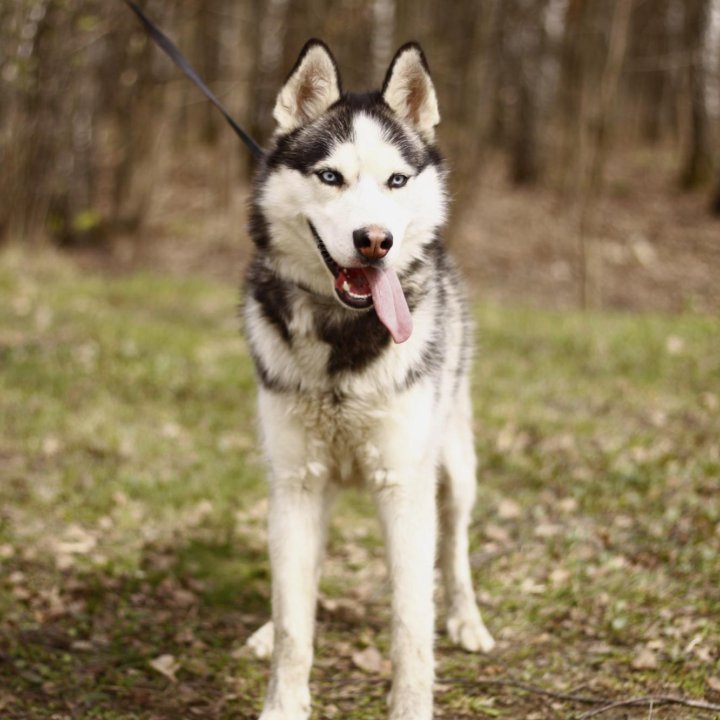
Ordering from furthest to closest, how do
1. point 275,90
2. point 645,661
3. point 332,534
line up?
point 275,90, point 332,534, point 645,661

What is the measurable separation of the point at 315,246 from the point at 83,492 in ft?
9.04

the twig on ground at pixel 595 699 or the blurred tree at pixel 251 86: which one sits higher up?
the blurred tree at pixel 251 86

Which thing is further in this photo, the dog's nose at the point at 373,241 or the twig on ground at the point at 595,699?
the twig on ground at the point at 595,699

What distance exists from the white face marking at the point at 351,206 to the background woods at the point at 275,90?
459 cm

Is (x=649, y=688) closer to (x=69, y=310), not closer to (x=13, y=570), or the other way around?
(x=13, y=570)

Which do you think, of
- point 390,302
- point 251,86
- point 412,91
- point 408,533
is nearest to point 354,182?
point 390,302

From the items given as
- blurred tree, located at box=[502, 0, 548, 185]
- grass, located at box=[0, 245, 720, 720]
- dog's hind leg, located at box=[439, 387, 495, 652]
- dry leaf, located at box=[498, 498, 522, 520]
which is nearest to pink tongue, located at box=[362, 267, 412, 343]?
dog's hind leg, located at box=[439, 387, 495, 652]

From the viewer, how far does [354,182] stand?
2.97 metres

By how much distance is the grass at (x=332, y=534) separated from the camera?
349 cm

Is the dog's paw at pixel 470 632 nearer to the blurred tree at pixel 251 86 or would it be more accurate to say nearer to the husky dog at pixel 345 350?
the husky dog at pixel 345 350

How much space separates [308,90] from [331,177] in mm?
463

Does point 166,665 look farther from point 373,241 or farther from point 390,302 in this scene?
point 373,241

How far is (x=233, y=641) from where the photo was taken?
3883 millimetres

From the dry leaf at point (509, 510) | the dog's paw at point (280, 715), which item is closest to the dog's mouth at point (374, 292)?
the dog's paw at point (280, 715)
